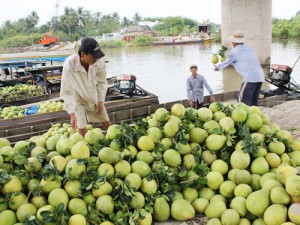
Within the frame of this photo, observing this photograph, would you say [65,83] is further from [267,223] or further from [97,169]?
[267,223]

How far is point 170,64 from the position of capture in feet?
80.6

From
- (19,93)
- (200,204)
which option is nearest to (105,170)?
(200,204)

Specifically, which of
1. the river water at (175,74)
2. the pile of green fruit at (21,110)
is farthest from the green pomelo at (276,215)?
the river water at (175,74)

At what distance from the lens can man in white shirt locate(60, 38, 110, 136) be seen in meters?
3.60

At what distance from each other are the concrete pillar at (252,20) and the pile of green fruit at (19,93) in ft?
45.7

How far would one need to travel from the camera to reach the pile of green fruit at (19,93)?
8964 mm

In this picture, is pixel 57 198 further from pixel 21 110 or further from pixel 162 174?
pixel 21 110

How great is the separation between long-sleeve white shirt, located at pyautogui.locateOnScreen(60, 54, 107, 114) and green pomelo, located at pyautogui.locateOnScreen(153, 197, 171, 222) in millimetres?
1887

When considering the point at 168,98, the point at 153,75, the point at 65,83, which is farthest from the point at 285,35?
the point at 65,83

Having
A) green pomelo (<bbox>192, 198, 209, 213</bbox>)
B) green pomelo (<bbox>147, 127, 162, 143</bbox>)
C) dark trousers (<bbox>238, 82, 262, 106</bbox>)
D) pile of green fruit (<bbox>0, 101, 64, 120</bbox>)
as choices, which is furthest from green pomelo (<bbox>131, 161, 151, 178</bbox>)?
pile of green fruit (<bbox>0, 101, 64, 120</bbox>)

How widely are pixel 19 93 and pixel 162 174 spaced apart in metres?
7.70

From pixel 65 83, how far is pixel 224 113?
1845 mm

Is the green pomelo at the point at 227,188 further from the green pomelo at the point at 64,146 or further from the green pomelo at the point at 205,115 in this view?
the green pomelo at the point at 64,146

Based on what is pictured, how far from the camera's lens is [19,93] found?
29.8 feet
